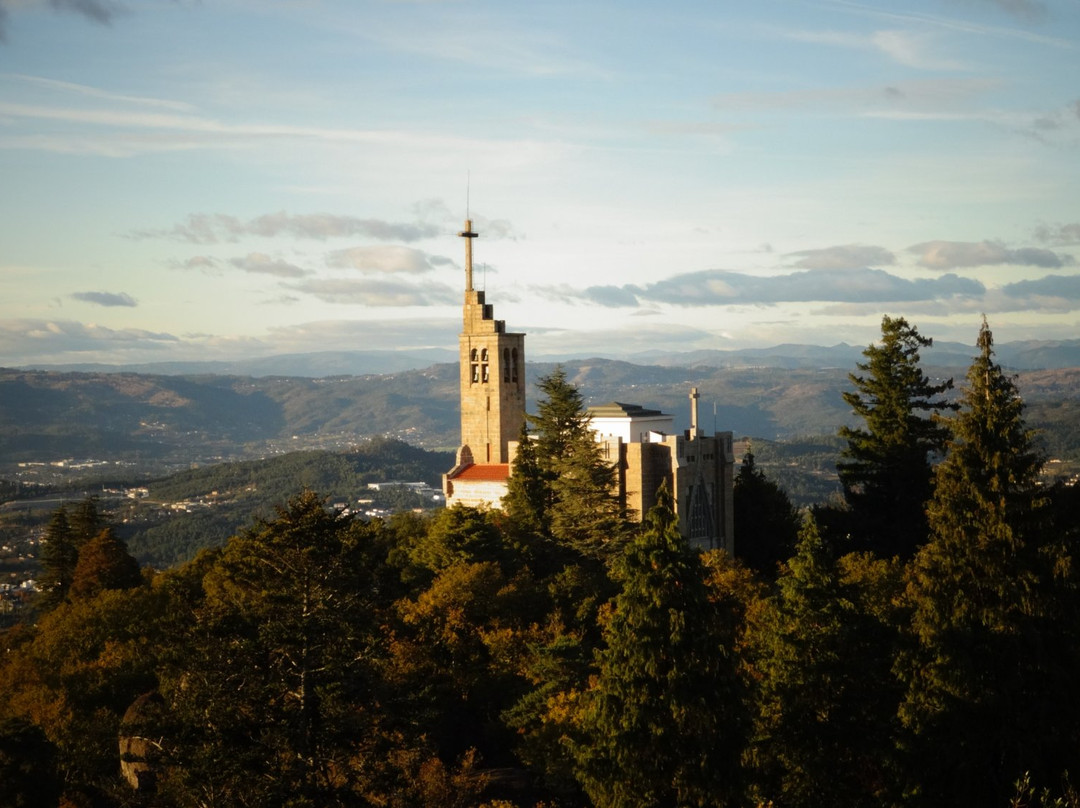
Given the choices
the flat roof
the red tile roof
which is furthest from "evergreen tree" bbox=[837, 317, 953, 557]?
the red tile roof

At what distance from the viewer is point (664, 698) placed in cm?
3036

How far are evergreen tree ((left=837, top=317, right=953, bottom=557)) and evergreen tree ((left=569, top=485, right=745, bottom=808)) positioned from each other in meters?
25.2

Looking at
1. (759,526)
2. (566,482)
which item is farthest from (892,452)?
(566,482)

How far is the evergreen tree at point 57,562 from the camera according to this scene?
64625 millimetres

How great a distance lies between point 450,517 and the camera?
53.4 metres

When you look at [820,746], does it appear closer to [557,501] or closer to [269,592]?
[269,592]

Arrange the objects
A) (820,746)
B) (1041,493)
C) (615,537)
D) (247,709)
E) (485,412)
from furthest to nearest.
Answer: (485,412), (615,537), (1041,493), (820,746), (247,709)

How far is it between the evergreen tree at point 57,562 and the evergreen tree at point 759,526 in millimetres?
30995

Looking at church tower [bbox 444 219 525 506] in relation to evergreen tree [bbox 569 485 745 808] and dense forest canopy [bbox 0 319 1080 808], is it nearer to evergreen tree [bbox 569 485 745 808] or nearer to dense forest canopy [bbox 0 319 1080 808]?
dense forest canopy [bbox 0 319 1080 808]

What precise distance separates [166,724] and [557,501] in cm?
2846

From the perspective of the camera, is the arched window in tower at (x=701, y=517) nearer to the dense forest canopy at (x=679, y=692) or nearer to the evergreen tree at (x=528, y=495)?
the evergreen tree at (x=528, y=495)

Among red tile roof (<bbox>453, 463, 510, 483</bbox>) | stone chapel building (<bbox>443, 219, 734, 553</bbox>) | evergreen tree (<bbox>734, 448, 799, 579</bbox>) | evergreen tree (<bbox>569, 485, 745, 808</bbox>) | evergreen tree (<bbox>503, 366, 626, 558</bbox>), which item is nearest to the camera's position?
evergreen tree (<bbox>569, 485, 745, 808</bbox>)

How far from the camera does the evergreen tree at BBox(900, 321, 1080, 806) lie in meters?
31.8

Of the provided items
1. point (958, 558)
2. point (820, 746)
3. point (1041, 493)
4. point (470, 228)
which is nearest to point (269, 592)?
point (820, 746)
